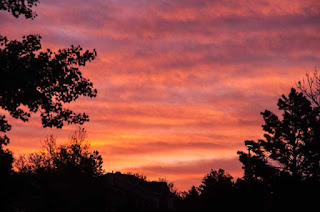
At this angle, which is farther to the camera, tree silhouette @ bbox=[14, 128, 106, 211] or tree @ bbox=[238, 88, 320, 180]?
tree @ bbox=[238, 88, 320, 180]

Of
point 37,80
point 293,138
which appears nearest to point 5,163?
point 37,80

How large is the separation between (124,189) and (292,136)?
130ft

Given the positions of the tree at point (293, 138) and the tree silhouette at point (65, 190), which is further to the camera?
the tree at point (293, 138)

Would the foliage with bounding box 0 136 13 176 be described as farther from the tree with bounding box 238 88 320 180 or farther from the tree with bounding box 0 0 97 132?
the tree with bounding box 238 88 320 180

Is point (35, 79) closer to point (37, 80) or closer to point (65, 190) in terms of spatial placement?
point (37, 80)

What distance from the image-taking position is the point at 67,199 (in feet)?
150

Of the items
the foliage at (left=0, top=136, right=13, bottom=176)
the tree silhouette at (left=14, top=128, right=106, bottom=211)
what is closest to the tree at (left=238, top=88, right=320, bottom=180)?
the tree silhouette at (left=14, top=128, right=106, bottom=211)

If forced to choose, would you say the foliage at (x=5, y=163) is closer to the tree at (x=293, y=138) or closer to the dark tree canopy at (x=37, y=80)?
the dark tree canopy at (x=37, y=80)

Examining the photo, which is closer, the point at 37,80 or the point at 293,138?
the point at 37,80

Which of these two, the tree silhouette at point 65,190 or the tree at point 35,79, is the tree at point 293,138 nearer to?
the tree silhouette at point 65,190

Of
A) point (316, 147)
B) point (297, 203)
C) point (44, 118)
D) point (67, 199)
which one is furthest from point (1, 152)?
point (316, 147)

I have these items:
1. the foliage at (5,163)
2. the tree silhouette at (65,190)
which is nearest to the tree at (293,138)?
the tree silhouette at (65,190)

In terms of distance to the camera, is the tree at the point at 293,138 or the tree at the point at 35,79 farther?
the tree at the point at 293,138

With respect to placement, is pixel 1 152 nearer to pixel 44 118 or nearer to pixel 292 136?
pixel 44 118
